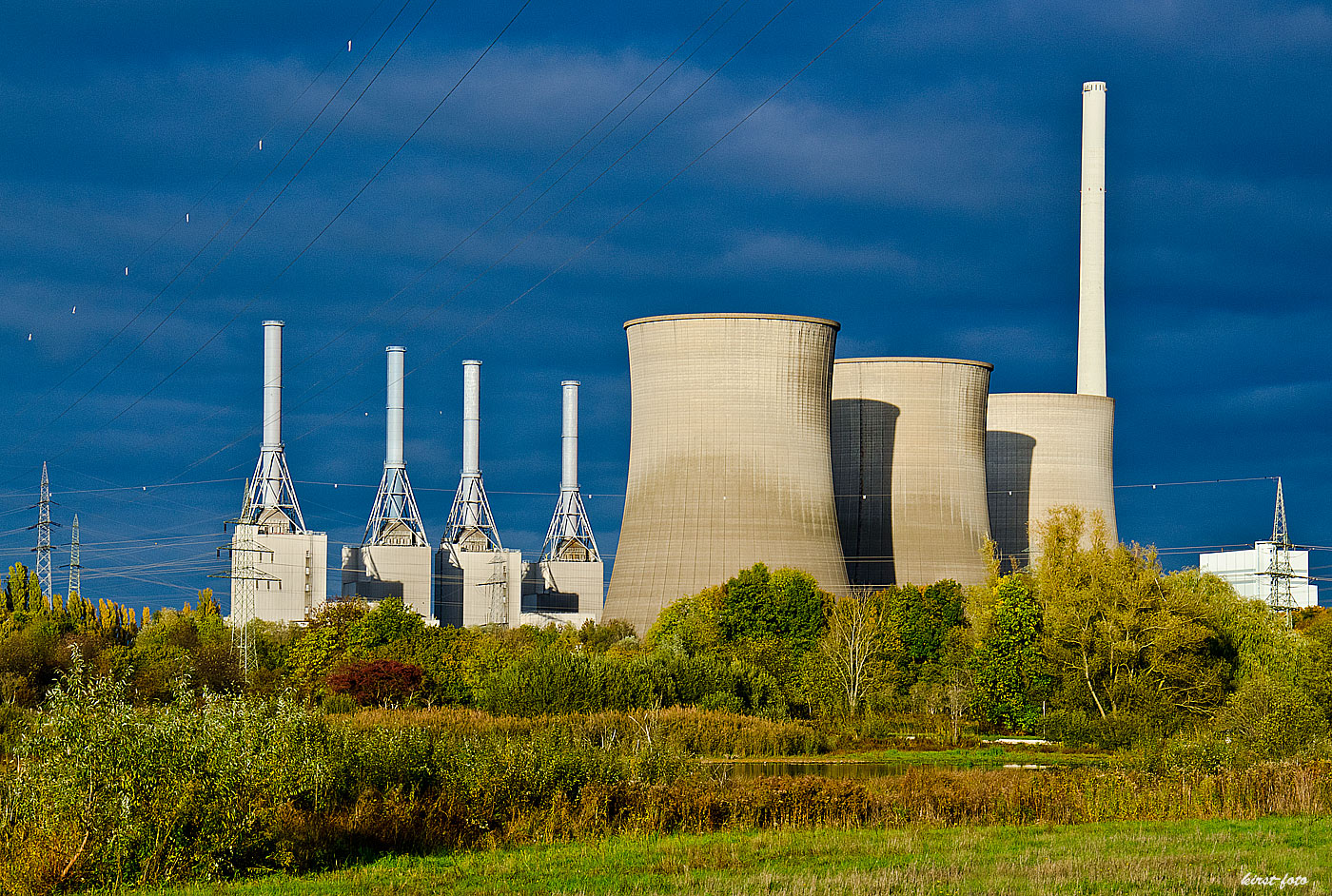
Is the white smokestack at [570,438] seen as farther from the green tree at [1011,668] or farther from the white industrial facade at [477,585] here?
the green tree at [1011,668]

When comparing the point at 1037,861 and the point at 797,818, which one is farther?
the point at 797,818

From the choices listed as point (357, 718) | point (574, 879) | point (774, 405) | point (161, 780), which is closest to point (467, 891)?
point (574, 879)

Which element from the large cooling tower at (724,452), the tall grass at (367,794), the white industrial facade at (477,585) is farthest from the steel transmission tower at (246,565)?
the tall grass at (367,794)

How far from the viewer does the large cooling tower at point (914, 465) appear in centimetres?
4700

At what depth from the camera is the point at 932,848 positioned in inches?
494

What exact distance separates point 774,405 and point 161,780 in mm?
29057

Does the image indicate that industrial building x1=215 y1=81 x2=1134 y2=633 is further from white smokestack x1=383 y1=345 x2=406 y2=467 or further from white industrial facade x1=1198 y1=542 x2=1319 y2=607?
white industrial facade x1=1198 y1=542 x2=1319 y2=607

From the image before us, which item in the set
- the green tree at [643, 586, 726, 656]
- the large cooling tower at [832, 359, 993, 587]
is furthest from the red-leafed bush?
the large cooling tower at [832, 359, 993, 587]

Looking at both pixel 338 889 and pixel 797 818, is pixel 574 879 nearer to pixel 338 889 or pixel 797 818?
pixel 338 889

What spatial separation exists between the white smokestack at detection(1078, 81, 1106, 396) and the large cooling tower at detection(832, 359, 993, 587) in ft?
38.3

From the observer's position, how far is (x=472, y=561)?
6912cm

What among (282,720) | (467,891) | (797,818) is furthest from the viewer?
(797,818)

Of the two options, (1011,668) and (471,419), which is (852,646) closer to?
(1011,668)

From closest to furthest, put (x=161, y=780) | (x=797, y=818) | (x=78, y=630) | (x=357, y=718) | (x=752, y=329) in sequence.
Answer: (x=161, y=780)
(x=797, y=818)
(x=357, y=718)
(x=752, y=329)
(x=78, y=630)
